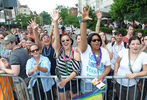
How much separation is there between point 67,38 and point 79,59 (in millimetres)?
491

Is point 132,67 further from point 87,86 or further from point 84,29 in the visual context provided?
point 84,29

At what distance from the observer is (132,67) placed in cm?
234

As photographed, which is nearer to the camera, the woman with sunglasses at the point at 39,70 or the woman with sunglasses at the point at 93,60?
the woman with sunglasses at the point at 93,60

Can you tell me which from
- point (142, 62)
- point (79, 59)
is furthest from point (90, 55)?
point (142, 62)

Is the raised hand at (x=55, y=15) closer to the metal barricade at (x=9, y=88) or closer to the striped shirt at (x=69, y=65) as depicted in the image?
the striped shirt at (x=69, y=65)

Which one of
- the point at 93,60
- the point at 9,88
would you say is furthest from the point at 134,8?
the point at 9,88

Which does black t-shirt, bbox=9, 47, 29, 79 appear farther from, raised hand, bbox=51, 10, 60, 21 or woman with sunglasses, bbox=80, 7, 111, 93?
woman with sunglasses, bbox=80, 7, 111, 93

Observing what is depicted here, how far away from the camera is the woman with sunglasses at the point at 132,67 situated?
7.54 feet

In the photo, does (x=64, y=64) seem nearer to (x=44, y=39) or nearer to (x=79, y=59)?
(x=79, y=59)

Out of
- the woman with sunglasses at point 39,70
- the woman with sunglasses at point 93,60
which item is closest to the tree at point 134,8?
the woman with sunglasses at point 93,60

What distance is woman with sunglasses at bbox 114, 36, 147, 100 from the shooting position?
230cm

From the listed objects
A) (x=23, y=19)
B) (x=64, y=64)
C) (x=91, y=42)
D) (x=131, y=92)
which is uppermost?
(x=23, y=19)

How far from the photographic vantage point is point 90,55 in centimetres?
235

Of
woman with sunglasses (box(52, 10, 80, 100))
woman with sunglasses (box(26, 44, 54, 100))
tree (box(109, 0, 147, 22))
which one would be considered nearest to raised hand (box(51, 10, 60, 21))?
woman with sunglasses (box(52, 10, 80, 100))
